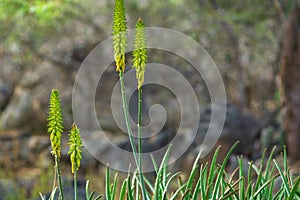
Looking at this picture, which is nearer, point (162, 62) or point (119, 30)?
point (119, 30)

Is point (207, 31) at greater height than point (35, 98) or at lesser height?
greater

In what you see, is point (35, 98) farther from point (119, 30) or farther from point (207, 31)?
point (119, 30)

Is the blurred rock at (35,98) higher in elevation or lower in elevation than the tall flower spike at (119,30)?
higher

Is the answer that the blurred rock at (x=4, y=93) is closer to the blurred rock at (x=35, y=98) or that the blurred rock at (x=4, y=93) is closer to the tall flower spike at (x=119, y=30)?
the blurred rock at (x=35, y=98)

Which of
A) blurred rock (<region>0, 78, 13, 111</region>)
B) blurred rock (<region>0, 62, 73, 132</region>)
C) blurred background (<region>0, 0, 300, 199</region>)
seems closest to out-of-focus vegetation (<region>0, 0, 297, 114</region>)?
blurred background (<region>0, 0, 300, 199</region>)

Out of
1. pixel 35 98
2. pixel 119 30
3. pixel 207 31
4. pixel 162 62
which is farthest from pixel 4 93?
pixel 119 30

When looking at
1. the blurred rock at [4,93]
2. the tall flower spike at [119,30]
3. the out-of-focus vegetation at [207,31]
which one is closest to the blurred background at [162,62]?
the out-of-focus vegetation at [207,31]

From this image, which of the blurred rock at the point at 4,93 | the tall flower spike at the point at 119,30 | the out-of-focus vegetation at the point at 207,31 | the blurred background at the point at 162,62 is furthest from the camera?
the blurred rock at the point at 4,93

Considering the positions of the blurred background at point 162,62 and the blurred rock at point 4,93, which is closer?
the blurred background at point 162,62

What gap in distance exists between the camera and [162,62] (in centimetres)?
1021

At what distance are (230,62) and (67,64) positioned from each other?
9.40 ft

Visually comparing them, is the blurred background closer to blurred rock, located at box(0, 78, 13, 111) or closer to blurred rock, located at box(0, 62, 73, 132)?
blurred rock, located at box(0, 62, 73, 132)

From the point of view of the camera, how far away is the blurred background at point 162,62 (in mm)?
7434

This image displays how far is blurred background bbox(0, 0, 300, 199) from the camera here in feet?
24.4
